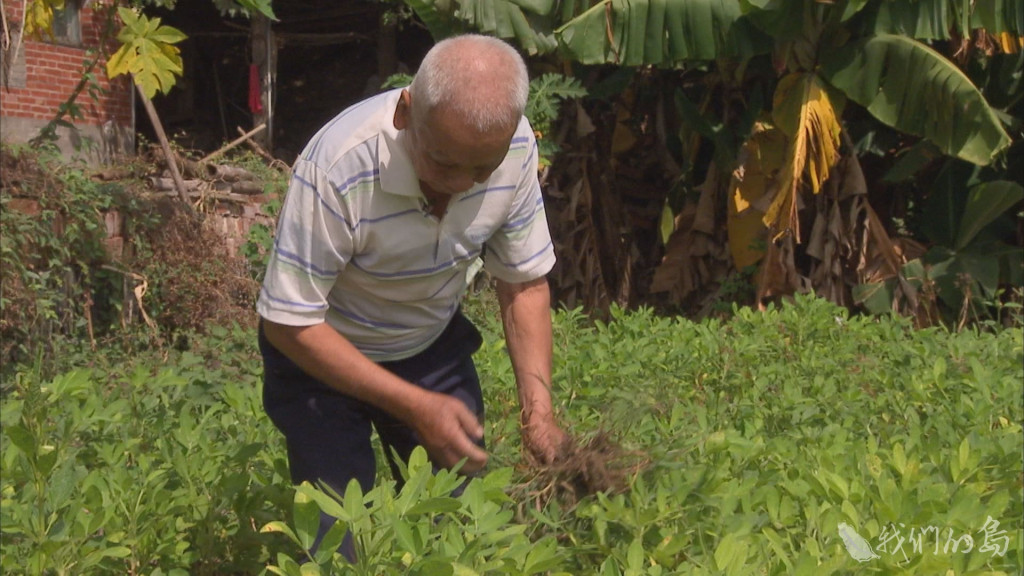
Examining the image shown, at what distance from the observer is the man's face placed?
8.02ft

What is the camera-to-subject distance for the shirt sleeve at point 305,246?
8.59 feet

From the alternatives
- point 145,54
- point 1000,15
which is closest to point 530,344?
point 145,54

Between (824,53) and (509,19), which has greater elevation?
(509,19)

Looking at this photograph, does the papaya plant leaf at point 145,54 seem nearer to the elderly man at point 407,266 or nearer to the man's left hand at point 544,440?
the elderly man at point 407,266

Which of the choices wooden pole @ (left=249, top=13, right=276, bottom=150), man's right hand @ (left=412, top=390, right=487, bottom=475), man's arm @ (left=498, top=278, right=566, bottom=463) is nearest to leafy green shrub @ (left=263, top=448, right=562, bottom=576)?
man's right hand @ (left=412, top=390, right=487, bottom=475)

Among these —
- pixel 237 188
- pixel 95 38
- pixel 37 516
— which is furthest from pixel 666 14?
pixel 37 516

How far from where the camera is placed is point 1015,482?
3773mm

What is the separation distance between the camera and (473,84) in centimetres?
243

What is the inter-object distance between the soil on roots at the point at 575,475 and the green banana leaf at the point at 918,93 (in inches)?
259

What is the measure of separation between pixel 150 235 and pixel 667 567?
6.66m

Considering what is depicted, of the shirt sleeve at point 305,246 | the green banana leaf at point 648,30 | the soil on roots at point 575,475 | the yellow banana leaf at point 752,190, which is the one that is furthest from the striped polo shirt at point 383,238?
the yellow banana leaf at point 752,190

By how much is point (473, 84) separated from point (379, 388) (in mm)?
725

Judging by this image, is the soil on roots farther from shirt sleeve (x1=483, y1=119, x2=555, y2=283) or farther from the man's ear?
the man's ear

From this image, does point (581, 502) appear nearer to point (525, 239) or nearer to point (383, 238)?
point (525, 239)
